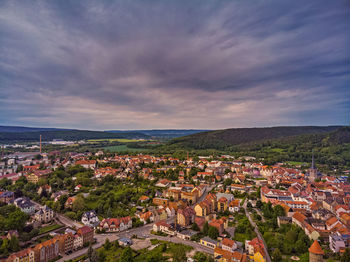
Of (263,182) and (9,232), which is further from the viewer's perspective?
(263,182)

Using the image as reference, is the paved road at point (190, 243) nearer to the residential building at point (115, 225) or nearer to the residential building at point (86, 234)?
the residential building at point (115, 225)

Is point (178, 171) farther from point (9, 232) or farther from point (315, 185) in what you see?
point (9, 232)

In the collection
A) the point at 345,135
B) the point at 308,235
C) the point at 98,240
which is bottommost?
the point at 98,240

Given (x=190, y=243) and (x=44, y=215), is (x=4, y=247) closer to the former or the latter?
(x=44, y=215)

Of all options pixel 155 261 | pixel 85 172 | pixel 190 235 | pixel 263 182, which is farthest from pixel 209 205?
pixel 85 172

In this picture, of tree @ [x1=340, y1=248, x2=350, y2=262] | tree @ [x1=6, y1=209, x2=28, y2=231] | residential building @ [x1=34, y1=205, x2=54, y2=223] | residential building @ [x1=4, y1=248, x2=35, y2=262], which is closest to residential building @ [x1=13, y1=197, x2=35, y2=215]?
residential building @ [x1=34, y1=205, x2=54, y2=223]

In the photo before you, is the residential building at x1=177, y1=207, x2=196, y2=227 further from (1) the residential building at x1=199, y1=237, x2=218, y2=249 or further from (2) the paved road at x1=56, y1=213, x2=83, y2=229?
(2) the paved road at x1=56, y1=213, x2=83, y2=229

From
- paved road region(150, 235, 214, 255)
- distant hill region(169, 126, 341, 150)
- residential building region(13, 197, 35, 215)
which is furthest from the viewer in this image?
distant hill region(169, 126, 341, 150)

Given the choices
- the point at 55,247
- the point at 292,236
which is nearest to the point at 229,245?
the point at 292,236
